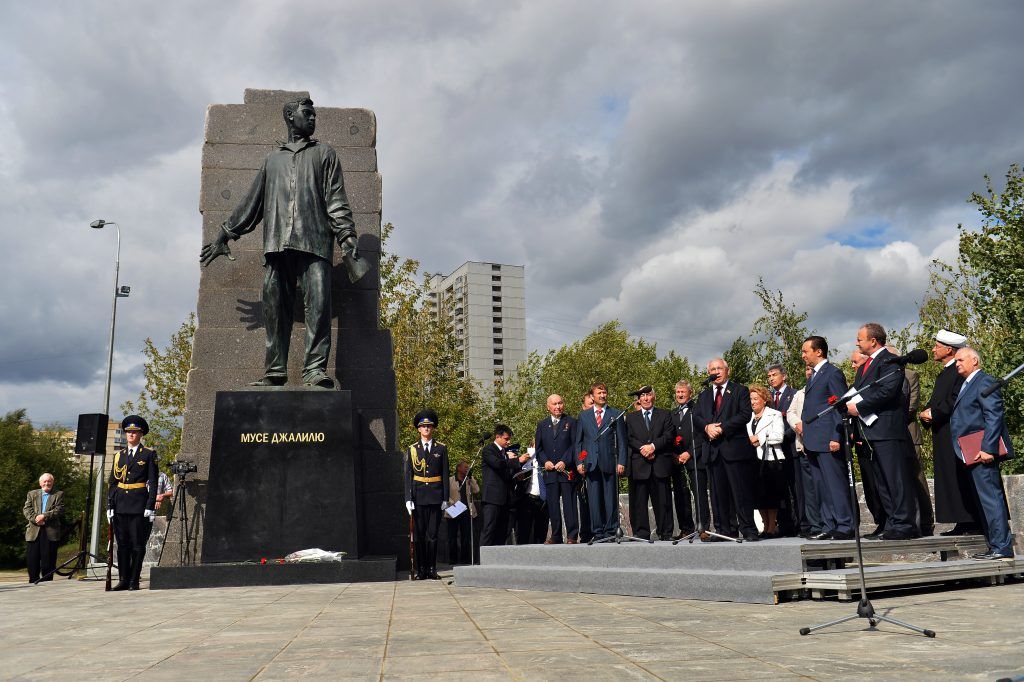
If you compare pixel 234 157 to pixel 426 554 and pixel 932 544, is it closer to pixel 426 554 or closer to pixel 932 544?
pixel 426 554

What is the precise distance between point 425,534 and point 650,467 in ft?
9.96

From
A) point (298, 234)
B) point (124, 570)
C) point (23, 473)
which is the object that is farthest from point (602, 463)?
point (23, 473)

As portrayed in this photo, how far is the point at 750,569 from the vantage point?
245 inches

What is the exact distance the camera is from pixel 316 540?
9.46 meters

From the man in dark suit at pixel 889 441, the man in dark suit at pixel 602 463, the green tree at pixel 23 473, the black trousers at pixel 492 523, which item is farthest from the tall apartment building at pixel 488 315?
the man in dark suit at pixel 889 441

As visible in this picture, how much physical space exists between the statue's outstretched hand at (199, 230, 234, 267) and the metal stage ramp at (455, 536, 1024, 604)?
5.96 meters

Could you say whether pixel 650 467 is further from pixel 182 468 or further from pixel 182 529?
pixel 182 529

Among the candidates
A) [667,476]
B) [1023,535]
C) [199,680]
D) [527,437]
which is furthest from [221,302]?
[527,437]

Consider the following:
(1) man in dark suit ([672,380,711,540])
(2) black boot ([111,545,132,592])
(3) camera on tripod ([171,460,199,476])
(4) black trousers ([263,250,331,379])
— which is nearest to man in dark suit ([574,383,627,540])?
(1) man in dark suit ([672,380,711,540])

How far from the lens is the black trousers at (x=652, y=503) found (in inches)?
353

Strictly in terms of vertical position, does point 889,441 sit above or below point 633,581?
above

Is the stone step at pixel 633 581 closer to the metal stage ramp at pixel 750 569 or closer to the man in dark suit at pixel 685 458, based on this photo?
the metal stage ramp at pixel 750 569

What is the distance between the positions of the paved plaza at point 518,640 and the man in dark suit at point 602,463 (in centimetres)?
199

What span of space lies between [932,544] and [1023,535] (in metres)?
2.31
